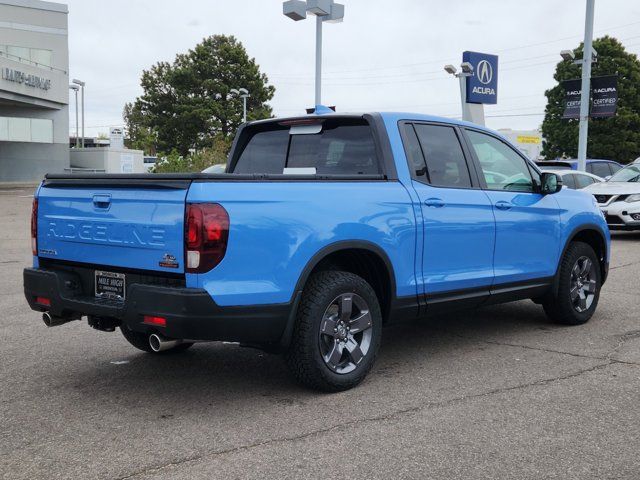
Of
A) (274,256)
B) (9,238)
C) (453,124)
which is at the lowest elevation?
(9,238)

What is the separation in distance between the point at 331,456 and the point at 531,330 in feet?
11.7

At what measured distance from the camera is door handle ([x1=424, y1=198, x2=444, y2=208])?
205 inches

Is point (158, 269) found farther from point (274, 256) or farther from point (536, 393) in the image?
point (536, 393)

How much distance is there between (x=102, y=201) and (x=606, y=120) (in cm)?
5154

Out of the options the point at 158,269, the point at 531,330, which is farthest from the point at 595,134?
the point at 158,269

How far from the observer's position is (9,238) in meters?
15.3

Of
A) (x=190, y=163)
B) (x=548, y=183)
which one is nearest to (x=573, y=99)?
(x=190, y=163)

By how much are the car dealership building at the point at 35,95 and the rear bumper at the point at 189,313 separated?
39714mm

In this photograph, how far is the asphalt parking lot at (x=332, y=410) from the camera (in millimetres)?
3584

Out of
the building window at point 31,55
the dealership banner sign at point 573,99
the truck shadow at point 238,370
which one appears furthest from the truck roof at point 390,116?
the building window at point 31,55

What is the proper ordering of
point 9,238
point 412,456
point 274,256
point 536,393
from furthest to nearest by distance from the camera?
point 9,238, point 536,393, point 274,256, point 412,456

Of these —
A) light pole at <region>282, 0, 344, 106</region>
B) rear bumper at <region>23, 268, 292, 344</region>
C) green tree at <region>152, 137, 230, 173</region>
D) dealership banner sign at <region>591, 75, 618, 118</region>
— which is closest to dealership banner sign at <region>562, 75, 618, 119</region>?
dealership banner sign at <region>591, 75, 618, 118</region>

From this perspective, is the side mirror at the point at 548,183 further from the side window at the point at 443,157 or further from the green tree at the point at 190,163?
the green tree at the point at 190,163

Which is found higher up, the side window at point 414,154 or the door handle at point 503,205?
the side window at point 414,154
